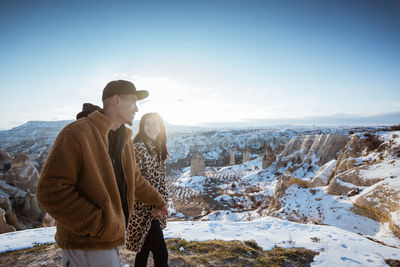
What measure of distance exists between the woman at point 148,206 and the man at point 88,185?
31.8 inches

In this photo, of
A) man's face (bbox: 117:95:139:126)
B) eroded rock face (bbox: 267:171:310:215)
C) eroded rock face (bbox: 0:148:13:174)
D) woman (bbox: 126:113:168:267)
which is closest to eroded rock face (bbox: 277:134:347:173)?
eroded rock face (bbox: 267:171:310:215)

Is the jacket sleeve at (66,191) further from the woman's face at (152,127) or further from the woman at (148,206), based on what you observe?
the woman's face at (152,127)

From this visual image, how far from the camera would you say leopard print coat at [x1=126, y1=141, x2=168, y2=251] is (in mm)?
2379

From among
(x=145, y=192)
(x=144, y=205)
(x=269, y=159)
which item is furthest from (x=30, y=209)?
(x=269, y=159)

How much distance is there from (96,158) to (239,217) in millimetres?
13901

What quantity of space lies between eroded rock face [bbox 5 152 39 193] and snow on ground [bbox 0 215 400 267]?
2480cm

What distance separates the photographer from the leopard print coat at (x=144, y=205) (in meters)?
2.38

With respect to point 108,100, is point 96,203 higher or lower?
lower

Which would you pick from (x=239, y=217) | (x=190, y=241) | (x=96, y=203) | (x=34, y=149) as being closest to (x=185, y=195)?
(x=239, y=217)

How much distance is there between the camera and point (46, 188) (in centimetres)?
121

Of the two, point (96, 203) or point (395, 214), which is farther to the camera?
point (395, 214)

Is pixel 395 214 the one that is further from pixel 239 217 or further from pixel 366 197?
pixel 239 217

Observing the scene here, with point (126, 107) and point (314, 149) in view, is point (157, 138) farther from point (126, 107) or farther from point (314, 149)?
point (314, 149)

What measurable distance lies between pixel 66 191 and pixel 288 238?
539 cm
